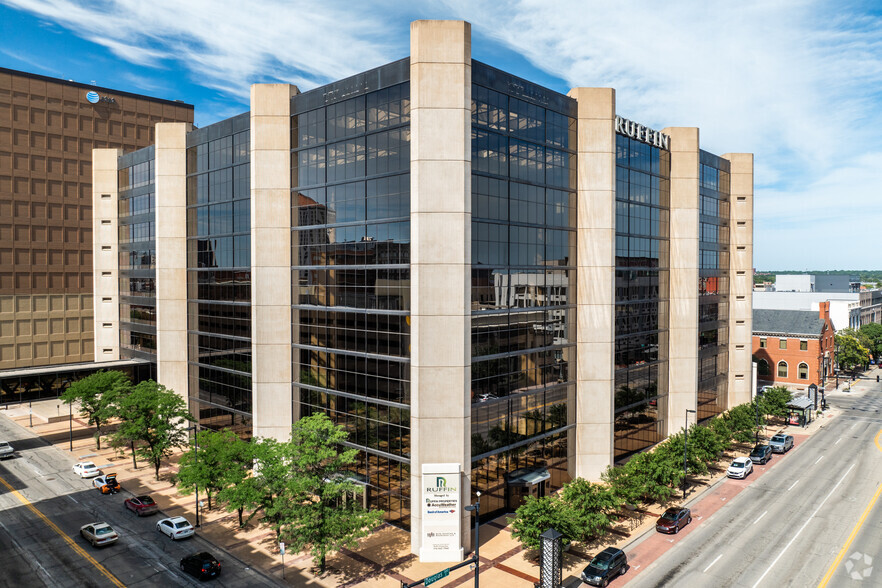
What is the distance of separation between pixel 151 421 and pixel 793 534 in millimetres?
49595

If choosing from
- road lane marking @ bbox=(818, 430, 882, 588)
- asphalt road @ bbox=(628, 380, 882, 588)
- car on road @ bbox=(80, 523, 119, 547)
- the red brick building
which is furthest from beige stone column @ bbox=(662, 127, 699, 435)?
car on road @ bbox=(80, 523, 119, 547)

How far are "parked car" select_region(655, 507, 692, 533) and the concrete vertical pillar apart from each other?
116ft

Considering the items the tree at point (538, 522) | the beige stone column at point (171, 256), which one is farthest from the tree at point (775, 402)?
the beige stone column at point (171, 256)

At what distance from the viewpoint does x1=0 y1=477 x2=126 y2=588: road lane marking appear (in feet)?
102

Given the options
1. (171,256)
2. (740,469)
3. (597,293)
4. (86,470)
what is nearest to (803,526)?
(740,469)

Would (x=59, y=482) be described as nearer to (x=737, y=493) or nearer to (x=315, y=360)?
(x=315, y=360)

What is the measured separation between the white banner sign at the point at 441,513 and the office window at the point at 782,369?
7983cm

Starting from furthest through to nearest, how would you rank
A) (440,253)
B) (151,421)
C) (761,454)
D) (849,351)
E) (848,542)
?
(849,351)
(761,454)
(151,421)
(848,542)
(440,253)

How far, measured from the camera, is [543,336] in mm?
42719

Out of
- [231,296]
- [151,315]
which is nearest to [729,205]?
[231,296]

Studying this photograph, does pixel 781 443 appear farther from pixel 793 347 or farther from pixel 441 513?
pixel 441 513

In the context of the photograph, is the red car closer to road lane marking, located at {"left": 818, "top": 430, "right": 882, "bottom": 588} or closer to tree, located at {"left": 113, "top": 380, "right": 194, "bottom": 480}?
tree, located at {"left": 113, "top": 380, "right": 194, "bottom": 480}

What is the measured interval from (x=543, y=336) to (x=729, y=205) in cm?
3995

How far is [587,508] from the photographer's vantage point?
110ft
